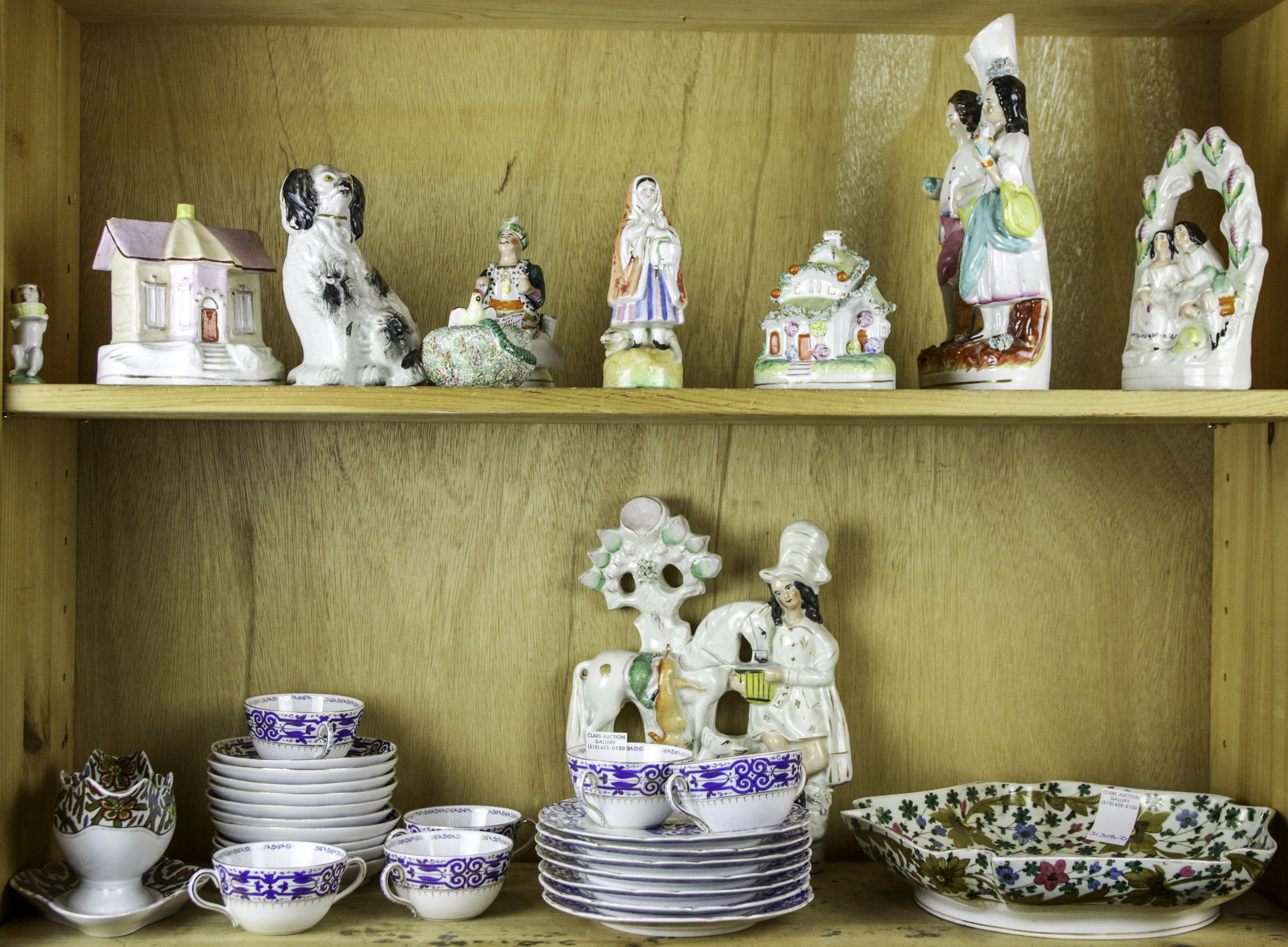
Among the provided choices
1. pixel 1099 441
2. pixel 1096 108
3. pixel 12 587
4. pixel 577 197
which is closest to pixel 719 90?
pixel 577 197

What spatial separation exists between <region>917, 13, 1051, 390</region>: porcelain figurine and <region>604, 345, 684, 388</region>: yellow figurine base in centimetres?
27

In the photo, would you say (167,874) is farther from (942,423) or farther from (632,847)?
(942,423)

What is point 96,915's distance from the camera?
1.10m

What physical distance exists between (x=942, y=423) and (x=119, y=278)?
827 millimetres

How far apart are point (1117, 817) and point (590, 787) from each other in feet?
1.85

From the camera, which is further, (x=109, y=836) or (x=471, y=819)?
(x=471, y=819)

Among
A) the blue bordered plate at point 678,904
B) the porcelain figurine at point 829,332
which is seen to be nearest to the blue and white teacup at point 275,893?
the blue bordered plate at point 678,904

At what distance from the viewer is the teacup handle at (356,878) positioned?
1.12 m

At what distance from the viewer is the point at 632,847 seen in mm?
1098

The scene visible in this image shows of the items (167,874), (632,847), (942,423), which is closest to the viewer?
(632,847)

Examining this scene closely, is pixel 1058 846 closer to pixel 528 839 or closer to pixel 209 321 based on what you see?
pixel 528 839

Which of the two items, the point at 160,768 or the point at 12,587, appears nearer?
the point at 12,587

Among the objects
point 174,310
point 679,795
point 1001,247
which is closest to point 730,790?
point 679,795

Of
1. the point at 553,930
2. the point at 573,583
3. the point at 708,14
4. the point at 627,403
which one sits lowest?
the point at 553,930
